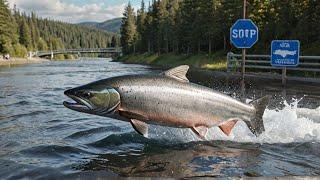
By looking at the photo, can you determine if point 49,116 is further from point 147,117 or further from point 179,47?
point 179,47

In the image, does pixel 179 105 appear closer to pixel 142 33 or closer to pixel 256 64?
pixel 256 64

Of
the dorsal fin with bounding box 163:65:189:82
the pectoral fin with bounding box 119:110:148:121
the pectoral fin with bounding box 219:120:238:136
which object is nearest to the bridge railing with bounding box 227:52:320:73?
the pectoral fin with bounding box 219:120:238:136

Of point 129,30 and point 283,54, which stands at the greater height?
point 129,30

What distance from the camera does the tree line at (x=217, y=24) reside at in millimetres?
44656

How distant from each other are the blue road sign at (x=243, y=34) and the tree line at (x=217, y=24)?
81.5 feet

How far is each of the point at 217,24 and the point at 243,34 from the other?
51.1 metres

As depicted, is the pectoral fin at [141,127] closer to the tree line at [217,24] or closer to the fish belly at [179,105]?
the fish belly at [179,105]

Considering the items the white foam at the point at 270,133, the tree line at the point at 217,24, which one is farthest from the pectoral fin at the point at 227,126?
the tree line at the point at 217,24

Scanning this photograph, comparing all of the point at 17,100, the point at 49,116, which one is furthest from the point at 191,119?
the point at 17,100

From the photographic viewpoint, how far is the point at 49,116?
14289 millimetres

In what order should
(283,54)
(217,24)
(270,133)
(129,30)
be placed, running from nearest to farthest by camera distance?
(270,133) → (283,54) → (217,24) → (129,30)

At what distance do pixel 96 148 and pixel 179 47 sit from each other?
89114 millimetres

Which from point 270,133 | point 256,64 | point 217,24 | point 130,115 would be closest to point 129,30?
point 217,24

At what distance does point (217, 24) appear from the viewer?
219 feet
